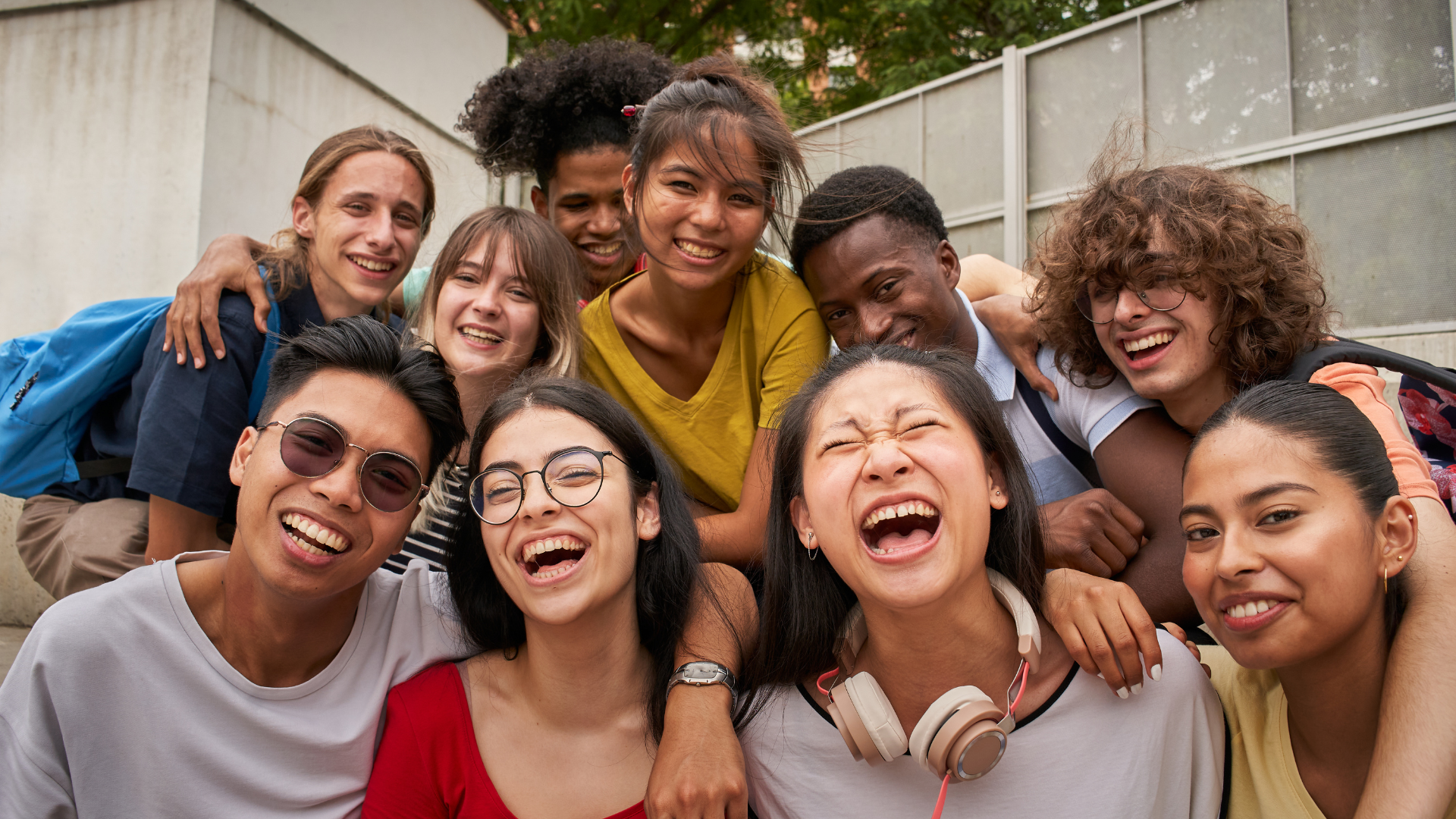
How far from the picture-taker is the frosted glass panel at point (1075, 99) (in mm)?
8445

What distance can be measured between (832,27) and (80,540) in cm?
1241

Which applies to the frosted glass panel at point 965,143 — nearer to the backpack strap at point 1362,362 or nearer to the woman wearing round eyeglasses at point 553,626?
the backpack strap at point 1362,362

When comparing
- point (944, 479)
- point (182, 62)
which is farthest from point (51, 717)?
point (182, 62)

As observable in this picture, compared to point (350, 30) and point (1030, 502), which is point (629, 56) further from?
point (350, 30)

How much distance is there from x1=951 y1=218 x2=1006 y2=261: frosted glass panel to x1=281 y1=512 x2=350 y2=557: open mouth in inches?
306

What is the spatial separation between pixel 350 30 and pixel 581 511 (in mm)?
6968

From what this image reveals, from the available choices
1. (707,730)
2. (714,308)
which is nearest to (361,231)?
(714,308)

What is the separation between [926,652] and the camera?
8.09ft

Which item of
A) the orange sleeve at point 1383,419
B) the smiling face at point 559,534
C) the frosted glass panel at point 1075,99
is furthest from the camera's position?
the frosted glass panel at point 1075,99

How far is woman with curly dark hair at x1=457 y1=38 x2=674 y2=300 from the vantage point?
464 cm

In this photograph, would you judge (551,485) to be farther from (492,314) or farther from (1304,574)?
(1304,574)

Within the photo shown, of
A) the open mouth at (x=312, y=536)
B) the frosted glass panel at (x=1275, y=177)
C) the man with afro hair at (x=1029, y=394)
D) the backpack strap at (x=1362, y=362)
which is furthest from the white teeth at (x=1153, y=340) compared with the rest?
the frosted glass panel at (x=1275, y=177)

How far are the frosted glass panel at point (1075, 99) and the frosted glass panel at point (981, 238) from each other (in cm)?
50

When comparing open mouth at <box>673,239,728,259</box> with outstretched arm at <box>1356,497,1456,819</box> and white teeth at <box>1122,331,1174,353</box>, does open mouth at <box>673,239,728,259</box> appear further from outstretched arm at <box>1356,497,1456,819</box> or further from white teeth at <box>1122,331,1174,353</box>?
outstretched arm at <box>1356,497,1456,819</box>
